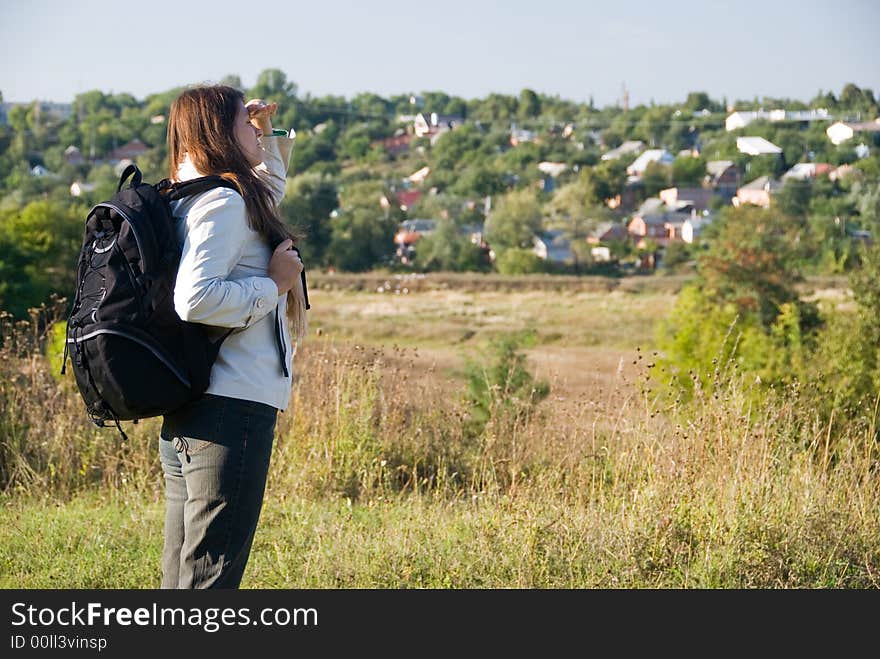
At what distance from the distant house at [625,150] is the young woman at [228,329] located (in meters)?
90.1

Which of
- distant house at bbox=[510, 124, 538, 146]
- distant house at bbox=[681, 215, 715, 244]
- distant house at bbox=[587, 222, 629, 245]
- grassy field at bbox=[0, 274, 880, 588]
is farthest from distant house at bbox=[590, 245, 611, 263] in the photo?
grassy field at bbox=[0, 274, 880, 588]

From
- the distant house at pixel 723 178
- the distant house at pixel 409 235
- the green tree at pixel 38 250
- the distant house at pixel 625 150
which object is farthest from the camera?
the distant house at pixel 625 150

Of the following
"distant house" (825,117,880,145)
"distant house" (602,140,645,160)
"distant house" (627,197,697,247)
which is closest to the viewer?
"distant house" (627,197,697,247)

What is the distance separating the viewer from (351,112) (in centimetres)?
9981

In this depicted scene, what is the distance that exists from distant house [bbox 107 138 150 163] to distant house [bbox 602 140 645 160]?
39.3 meters

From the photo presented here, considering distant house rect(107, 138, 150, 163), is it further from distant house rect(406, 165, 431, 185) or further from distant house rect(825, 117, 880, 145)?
distant house rect(825, 117, 880, 145)

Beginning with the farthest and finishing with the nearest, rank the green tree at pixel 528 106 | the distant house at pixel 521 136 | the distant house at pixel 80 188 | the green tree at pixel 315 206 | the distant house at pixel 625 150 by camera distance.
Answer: the green tree at pixel 528 106 < the distant house at pixel 521 136 < the distant house at pixel 625 150 < the green tree at pixel 315 206 < the distant house at pixel 80 188

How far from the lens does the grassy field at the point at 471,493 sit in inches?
142

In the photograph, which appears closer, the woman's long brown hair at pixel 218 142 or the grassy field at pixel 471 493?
the woman's long brown hair at pixel 218 142

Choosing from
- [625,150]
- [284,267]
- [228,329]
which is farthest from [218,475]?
[625,150]

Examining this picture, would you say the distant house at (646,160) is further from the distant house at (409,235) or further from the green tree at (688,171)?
the distant house at (409,235)

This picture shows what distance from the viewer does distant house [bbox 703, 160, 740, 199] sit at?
7669cm

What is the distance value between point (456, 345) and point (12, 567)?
31.6 metres

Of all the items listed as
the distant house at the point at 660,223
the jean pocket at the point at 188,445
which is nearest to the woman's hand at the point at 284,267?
the jean pocket at the point at 188,445
